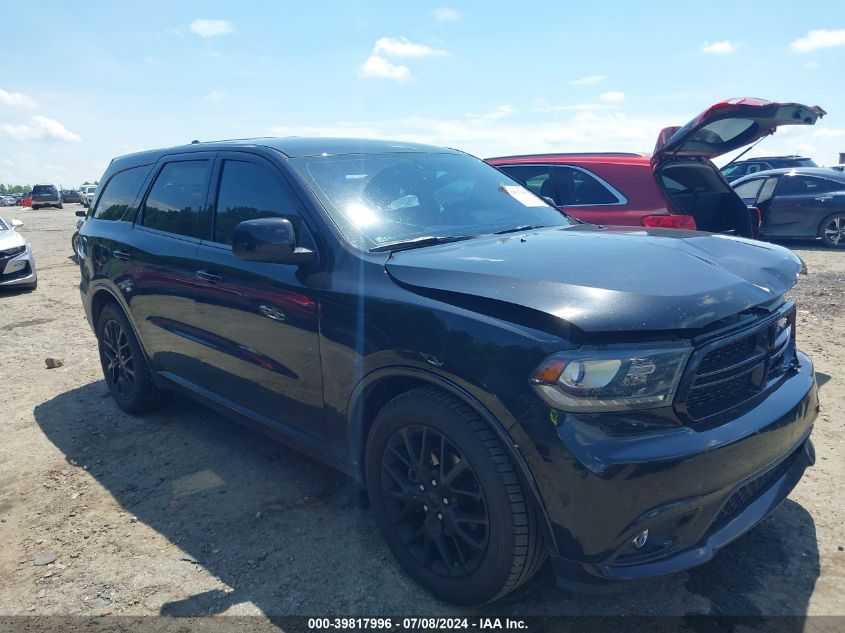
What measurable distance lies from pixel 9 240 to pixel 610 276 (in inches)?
417

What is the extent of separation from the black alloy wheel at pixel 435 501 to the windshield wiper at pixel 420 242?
81cm

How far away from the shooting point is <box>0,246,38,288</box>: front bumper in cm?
960

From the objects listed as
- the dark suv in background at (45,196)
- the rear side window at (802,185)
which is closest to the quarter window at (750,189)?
the rear side window at (802,185)

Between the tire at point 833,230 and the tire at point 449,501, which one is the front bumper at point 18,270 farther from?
the tire at point 833,230

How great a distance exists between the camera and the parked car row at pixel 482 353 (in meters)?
1.99

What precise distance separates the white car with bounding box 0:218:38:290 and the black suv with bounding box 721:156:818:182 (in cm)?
1689

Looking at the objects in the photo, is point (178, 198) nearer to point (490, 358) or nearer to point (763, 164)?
point (490, 358)

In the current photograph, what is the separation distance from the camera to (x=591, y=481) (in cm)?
195

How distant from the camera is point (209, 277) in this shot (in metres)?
3.44

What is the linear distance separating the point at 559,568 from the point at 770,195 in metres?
12.1

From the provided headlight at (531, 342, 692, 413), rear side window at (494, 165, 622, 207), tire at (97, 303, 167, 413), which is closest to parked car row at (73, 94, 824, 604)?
headlight at (531, 342, 692, 413)

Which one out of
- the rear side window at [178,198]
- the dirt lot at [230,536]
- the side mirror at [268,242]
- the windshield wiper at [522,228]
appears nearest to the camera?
the dirt lot at [230,536]

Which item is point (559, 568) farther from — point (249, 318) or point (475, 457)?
point (249, 318)

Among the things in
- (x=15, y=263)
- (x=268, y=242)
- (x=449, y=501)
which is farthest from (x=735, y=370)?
(x=15, y=263)
